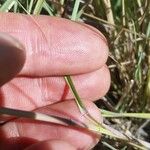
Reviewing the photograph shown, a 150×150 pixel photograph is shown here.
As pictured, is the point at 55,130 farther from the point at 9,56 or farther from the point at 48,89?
the point at 9,56

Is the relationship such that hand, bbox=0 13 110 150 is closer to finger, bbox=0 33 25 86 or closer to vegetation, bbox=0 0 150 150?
vegetation, bbox=0 0 150 150

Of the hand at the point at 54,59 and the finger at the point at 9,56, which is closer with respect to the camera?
the finger at the point at 9,56

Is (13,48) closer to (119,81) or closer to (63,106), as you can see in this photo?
(63,106)

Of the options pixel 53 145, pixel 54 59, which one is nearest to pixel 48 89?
pixel 54 59

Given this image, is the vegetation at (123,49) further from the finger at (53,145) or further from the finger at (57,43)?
the finger at (53,145)

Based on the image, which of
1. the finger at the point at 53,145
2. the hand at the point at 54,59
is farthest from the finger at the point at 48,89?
the finger at the point at 53,145

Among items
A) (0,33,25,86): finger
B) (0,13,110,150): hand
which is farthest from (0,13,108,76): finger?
(0,33,25,86): finger

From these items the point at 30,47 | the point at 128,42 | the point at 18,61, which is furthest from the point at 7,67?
the point at 128,42
